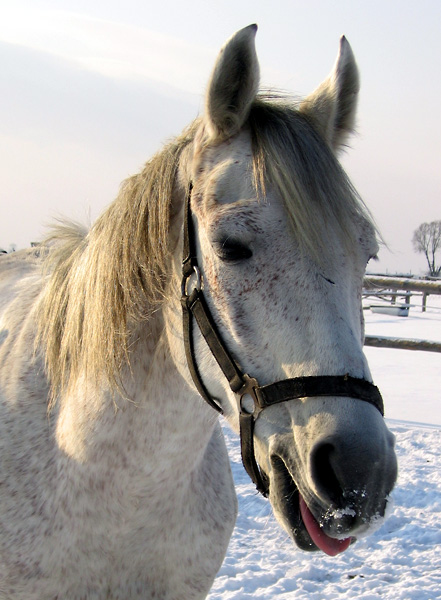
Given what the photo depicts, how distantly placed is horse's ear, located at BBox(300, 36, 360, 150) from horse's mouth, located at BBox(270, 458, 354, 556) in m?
1.05

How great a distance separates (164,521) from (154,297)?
2.57ft

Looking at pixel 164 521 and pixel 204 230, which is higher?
pixel 204 230

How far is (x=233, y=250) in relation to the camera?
1437 mm

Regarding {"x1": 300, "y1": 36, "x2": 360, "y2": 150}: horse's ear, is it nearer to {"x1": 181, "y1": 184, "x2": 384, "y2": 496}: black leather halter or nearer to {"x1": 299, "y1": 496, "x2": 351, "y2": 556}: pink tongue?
{"x1": 181, "y1": 184, "x2": 384, "y2": 496}: black leather halter

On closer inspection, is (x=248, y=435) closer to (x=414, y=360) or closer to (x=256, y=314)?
(x=256, y=314)

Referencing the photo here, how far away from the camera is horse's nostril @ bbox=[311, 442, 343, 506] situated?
1.20 m

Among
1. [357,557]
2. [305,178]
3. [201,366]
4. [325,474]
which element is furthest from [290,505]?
[357,557]

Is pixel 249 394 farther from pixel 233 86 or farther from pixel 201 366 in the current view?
pixel 233 86

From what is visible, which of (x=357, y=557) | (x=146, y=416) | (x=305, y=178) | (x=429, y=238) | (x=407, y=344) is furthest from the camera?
(x=429, y=238)

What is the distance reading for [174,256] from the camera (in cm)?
175

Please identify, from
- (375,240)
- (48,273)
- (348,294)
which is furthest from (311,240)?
(48,273)

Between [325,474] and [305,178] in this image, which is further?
[305,178]

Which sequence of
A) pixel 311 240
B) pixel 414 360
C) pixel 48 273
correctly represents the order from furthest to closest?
pixel 414 360 < pixel 48 273 < pixel 311 240

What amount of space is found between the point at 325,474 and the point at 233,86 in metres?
1.10
